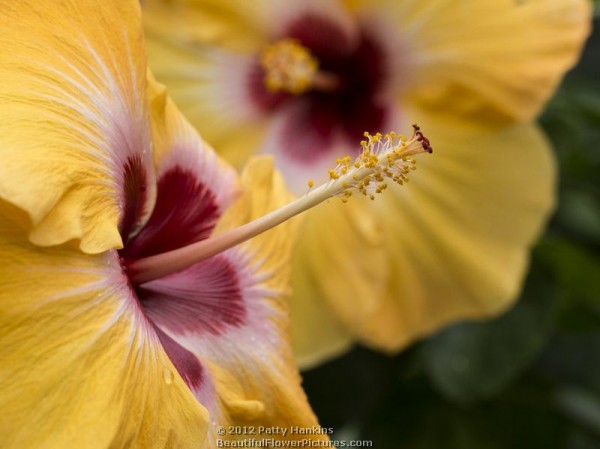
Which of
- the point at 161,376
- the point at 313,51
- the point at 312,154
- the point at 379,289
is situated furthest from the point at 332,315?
the point at 161,376

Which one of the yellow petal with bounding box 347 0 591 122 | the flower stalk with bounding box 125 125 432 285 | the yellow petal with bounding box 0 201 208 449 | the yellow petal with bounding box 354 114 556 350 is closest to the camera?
the yellow petal with bounding box 0 201 208 449

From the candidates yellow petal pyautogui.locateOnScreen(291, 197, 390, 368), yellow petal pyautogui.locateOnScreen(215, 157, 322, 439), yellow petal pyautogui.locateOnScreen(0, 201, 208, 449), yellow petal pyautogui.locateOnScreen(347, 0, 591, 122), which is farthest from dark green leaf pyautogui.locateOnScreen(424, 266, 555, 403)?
yellow petal pyautogui.locateOnScreen(0, 201, 208, 449)

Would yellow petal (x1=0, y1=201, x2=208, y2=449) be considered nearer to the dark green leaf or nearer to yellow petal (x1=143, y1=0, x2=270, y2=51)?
yellow petal (x1=143, y1=0, x2=270, y2=51)

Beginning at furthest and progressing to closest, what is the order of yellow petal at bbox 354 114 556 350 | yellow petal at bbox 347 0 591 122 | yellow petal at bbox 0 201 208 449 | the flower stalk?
yellow petal at bbox 354 114 556 350 < yellow petal at bbox 347 0 591 122 < the flower stalk < yellow petal at bbox 0 201 208 449

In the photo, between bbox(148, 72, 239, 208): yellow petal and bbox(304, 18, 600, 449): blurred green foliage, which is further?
bbox(304, 18, 600, 449): blurred green foliage

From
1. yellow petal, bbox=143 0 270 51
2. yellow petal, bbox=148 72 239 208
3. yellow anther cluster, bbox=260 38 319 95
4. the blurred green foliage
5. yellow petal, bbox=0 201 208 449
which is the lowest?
the blurred green foliage

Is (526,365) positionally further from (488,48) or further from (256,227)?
(256,227)
